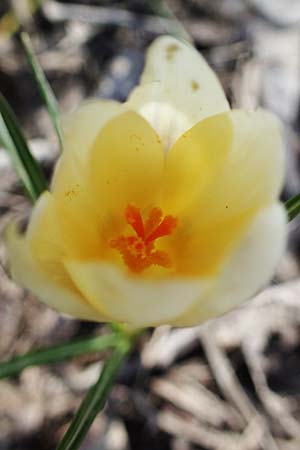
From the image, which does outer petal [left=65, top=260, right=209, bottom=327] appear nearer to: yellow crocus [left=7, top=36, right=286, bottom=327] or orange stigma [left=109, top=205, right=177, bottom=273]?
yellow crocus [left=7, top=36, right=286, bottom=327]

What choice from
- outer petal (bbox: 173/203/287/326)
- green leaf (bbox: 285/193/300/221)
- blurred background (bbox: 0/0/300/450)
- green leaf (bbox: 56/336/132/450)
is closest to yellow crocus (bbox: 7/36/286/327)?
outer petal (bbox: 173/203/287/326)

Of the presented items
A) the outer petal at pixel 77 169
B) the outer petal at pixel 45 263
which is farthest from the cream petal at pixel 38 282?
the outer petal at pixel 77 169

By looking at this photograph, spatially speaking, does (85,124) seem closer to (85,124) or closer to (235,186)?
(85,124)

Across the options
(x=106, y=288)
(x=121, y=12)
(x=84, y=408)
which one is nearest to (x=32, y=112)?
(x=121, y=12)

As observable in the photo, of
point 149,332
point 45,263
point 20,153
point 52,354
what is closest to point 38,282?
point 45,263

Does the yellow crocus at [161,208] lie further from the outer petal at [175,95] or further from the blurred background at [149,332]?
the blurred background at [149,332]

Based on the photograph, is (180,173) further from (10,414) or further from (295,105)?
(295,105)
